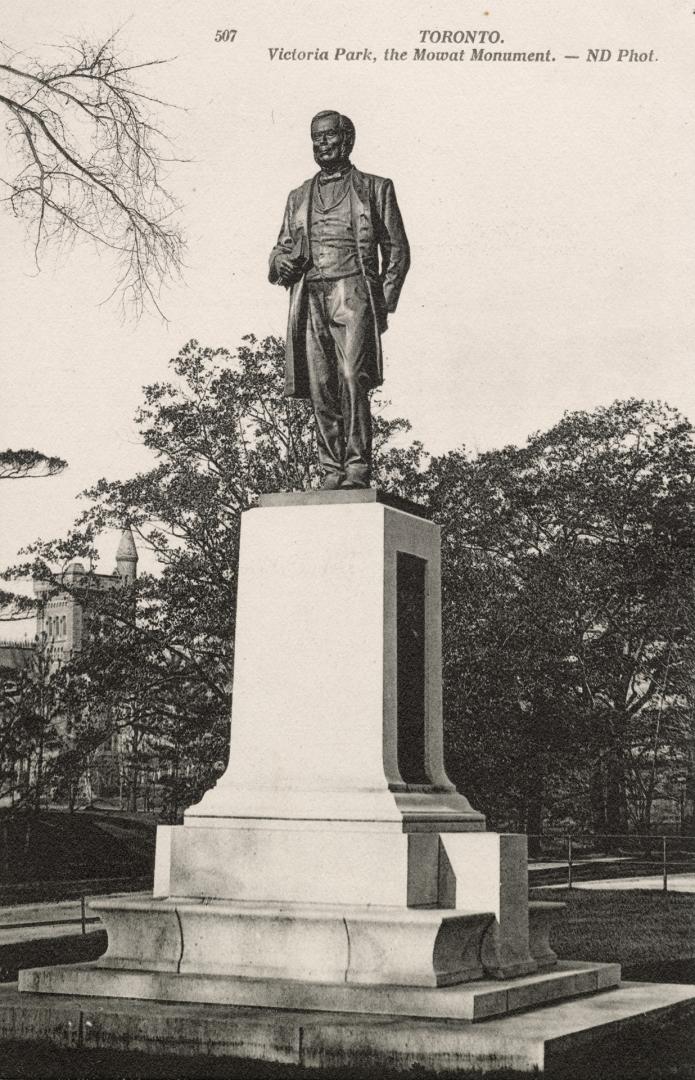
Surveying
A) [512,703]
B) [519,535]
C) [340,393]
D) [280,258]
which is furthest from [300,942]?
[519,535]

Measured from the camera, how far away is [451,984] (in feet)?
25.4

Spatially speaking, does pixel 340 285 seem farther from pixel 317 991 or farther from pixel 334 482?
pixel 317 991

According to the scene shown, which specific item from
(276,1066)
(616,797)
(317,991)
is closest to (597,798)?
(616,797)

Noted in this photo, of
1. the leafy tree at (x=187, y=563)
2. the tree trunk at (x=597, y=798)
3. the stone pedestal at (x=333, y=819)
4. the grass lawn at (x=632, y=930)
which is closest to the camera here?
the stone pedestal at (x=333, y=819)

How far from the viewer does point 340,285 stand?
973 centimetres

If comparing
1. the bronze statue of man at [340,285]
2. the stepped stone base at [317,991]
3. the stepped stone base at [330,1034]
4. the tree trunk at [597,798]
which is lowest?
the stepped stone base at [330,1034]

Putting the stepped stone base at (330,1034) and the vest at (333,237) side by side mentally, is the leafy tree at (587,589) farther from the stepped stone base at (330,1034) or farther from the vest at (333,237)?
the stepped stone base at (330,1034)

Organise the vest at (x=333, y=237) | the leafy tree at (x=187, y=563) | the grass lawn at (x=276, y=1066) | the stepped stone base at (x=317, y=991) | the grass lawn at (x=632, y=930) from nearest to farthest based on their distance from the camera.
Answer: the grass lawn at (x=276, y=1066)
the stepped stone base at (x=317, y=991)
the vest at (x=333, y=237)
the grass lawn at (x=632, y=930)
the leafy tree at (x=187, y=563)

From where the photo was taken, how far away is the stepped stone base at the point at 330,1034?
6.82 m

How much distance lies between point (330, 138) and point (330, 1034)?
18.7 feet

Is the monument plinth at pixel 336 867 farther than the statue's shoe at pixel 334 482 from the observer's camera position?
No

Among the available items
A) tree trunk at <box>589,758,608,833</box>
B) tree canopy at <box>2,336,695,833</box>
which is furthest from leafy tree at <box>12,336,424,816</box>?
tree trunk at <box>589,758,608,833</box>

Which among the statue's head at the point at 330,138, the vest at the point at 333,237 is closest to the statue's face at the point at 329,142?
the statue's head at the point at 330,138

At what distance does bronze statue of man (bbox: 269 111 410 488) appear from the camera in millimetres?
9664
